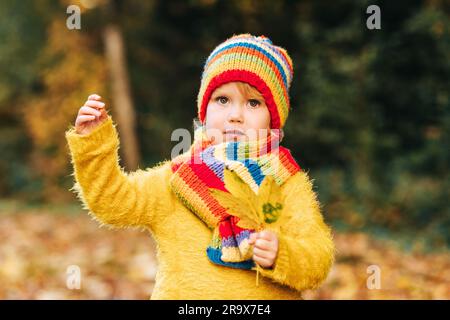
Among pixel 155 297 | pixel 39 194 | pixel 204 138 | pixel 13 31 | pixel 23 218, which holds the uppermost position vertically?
pixel 13 31

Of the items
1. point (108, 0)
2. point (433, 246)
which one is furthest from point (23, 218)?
point (433, 246)

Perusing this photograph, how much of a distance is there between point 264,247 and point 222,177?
1.40 feet

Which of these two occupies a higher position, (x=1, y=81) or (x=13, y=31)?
(x=13, y=31)

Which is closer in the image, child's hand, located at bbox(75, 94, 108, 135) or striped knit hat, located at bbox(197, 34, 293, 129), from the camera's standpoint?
child's hand, located at bbox(75, 94, 108, 135)

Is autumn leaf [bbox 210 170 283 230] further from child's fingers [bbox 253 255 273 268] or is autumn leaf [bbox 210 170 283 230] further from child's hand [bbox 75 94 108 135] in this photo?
child's hand [bbox 75 94 108 135]

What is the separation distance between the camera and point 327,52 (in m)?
8.95

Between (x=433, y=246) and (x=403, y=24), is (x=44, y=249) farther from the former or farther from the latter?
(x=403, y=24)

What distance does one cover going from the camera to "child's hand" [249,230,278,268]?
1.91 m

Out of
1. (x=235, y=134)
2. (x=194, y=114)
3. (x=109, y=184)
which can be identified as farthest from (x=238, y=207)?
(x=194, y=114)

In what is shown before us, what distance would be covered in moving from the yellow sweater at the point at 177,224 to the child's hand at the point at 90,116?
0.02 m

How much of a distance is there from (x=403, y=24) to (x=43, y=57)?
8107 millimetres

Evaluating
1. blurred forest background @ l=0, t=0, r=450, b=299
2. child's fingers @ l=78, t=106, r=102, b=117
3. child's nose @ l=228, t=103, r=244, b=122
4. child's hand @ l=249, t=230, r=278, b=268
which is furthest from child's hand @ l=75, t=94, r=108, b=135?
blurred forest background @ l=0, t=0, r=450, b=299

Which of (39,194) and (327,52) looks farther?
(39,194)

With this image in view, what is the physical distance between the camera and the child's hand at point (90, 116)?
2.18 m
